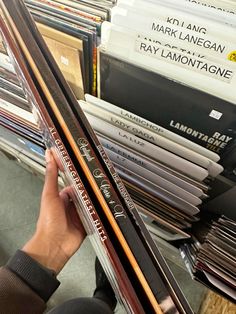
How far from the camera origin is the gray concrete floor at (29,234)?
4.16 feet

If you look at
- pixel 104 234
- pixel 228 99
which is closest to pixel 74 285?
pixel 104 234

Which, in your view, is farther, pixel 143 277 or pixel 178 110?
pixel 178 110

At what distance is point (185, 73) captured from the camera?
1.70 feet

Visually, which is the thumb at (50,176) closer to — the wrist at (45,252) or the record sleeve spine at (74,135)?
the wrist at (45,252)

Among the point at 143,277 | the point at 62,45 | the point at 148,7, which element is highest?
the point at 148,7

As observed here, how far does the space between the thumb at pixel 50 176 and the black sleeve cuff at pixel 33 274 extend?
18 cm

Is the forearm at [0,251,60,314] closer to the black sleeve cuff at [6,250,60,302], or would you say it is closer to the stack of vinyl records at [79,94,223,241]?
the black sleeve cuff at [6,250,60,302]

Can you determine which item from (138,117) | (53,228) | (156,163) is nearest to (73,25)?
(138,117)

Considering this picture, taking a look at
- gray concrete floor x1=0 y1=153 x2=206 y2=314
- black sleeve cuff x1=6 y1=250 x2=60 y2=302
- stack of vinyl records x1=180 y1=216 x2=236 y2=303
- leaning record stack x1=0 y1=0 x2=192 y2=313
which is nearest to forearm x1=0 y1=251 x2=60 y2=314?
black sleeve cuff x1=6 y1=250 x2=60 y2=302

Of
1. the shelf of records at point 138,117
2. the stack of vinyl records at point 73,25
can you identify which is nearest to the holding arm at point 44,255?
the shelf of records at point 138,117

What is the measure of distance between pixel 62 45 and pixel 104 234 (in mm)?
477

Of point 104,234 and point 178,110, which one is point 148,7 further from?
point 104,234

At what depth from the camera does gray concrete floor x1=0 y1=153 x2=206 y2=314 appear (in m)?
1.27

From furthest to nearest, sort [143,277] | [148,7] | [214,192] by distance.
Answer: [214,192]
[148,7]
[143,277]
